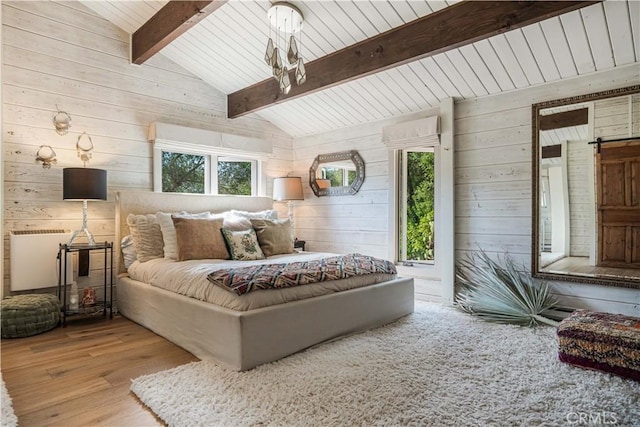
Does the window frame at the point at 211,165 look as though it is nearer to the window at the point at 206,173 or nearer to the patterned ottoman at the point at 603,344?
the window at the point at 206,173

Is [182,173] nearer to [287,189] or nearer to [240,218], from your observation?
[240,218]

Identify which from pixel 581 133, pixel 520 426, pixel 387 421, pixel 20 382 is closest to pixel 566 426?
pixel 520 426

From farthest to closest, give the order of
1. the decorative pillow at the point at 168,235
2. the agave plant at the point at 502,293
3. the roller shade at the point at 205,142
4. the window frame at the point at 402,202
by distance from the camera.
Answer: the window frame at the point at 402,202 → the roller shade at the point at 205,142 → the decorative pillow at the point at 168,235 → the agave plant at the point at 502,293

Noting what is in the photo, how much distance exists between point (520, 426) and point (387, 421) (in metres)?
0.59

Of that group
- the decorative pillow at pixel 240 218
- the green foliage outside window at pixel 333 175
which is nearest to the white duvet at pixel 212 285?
the decorative pillow at pixel 240 218

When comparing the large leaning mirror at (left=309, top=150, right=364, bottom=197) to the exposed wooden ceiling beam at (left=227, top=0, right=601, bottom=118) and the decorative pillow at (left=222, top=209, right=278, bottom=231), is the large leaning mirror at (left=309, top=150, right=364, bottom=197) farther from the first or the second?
the exposed wooden ceiling beam at (left=227, top=0, right=601, bottom=118)

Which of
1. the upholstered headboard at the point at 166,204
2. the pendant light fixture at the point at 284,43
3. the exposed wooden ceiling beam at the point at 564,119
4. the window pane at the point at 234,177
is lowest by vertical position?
the upholstered headboard at the point at 166,204

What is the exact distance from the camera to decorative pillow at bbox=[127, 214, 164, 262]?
3.53 m

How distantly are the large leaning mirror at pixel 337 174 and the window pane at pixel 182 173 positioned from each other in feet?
4.95

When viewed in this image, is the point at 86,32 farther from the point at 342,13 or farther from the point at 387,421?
the point at 387,421

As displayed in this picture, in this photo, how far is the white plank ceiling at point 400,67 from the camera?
2.75 metres

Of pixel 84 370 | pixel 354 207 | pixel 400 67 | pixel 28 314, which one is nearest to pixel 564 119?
pixel 400 67

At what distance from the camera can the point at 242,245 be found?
357 cm

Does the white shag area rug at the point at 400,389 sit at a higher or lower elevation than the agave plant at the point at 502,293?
lower
